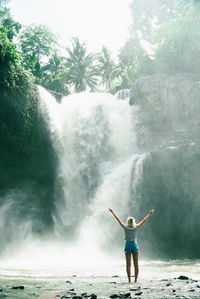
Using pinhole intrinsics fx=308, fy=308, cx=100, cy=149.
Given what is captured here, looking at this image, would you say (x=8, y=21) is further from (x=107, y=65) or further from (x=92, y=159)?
(x=92, y=159)

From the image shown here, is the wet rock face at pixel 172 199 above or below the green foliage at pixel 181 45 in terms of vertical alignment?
below

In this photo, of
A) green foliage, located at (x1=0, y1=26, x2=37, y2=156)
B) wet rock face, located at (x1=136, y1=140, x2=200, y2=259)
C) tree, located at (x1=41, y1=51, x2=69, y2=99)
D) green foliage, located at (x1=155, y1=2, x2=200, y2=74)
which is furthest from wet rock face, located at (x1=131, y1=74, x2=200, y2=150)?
tree, located at (x1=41, y1=51, x2=69, y2=99)

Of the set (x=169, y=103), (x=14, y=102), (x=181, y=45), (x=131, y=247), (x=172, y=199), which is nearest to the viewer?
(x=131, y=247)

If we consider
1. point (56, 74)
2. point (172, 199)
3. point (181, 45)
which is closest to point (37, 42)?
point (56, 74)

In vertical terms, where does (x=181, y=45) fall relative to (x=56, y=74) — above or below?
below

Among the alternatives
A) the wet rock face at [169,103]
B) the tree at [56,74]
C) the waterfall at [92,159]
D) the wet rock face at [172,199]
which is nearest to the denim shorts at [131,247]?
the waterfall at [92,159]

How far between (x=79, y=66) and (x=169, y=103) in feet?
80.4

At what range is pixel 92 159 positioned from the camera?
19.9 m

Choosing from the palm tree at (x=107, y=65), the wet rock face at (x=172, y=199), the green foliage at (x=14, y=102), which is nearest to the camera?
the wet rock face at (x=172, y=199)

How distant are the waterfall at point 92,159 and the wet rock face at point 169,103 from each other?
117cm

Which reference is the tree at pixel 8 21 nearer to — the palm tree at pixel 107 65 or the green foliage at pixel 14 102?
the palm tree at pixel 107 65

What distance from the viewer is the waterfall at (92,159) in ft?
57.1

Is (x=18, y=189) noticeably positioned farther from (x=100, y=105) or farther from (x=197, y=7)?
(x=197, y=7)

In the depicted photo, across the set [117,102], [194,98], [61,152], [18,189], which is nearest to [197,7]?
[194,98]
